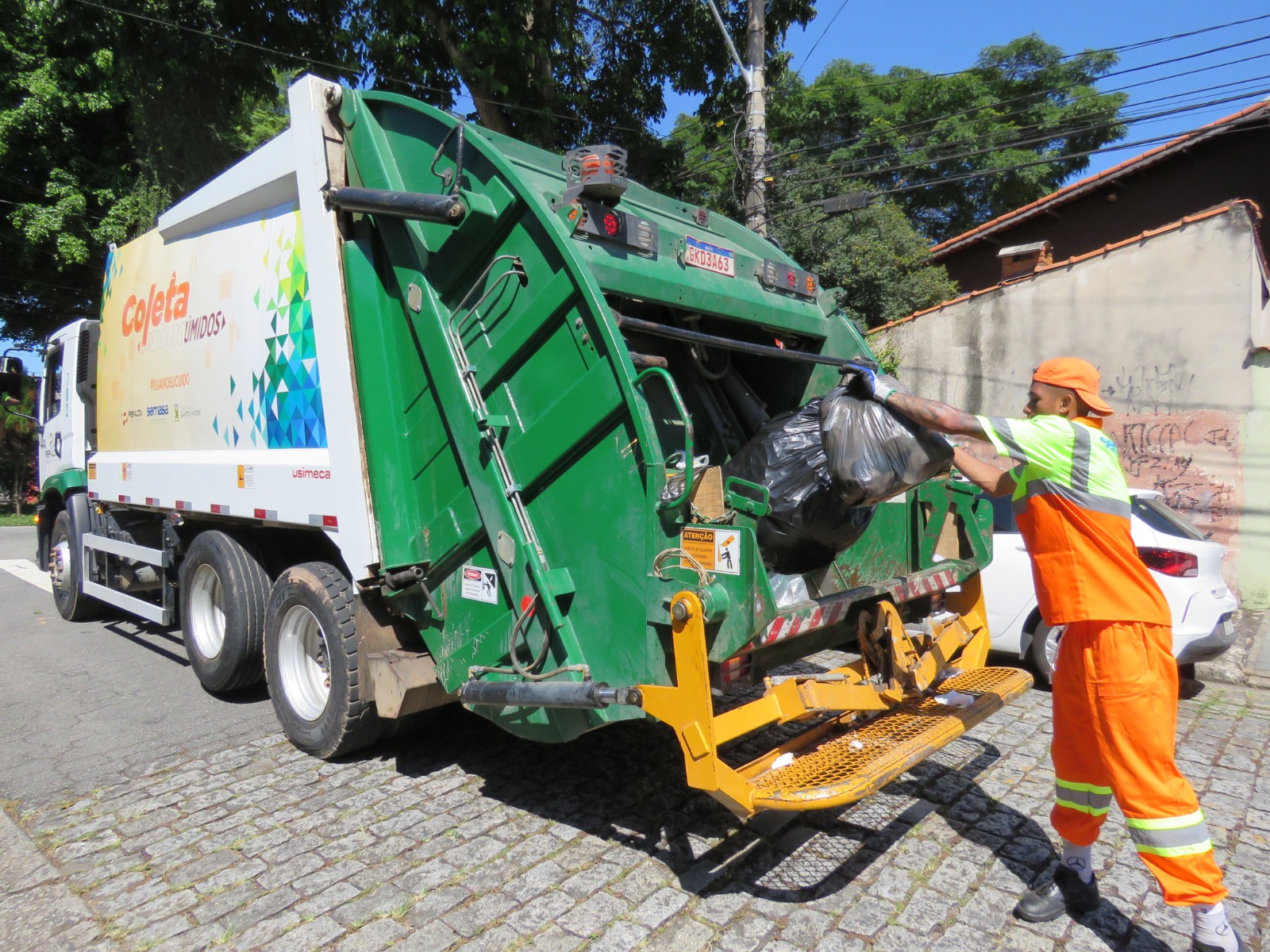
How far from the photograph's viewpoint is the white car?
520cm

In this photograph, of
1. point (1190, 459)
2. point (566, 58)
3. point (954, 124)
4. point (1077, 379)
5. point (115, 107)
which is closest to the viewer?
point (1077, 379)

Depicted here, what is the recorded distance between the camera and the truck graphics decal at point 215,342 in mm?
4148

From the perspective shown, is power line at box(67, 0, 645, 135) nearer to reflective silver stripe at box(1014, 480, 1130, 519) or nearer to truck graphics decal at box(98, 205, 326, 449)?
truck graphics decal at box(98, 205, 326, 449)

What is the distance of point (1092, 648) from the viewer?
2736 millimetres

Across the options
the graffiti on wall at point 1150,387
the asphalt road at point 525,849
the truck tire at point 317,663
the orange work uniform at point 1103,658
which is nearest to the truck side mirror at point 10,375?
the asphalt road at point 525,849

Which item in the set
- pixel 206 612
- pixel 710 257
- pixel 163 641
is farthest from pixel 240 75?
pixel 710 257

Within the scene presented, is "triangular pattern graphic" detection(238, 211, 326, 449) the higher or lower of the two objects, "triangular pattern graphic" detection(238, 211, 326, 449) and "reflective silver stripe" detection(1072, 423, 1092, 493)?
the higher

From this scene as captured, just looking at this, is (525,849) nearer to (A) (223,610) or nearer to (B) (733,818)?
(B) (733,818)

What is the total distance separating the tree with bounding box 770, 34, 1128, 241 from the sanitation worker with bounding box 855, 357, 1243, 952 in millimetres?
18355

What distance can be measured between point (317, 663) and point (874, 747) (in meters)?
2.66

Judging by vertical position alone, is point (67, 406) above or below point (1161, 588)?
above

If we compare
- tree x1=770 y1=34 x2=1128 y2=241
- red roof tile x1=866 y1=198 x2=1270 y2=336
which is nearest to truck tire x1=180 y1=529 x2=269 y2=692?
red roof tile x1=866 y1=198 x2=1270 y2=336

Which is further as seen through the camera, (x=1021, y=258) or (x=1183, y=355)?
(x=1021, y=258)

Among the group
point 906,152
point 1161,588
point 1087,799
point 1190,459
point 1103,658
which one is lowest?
point 1087,799
